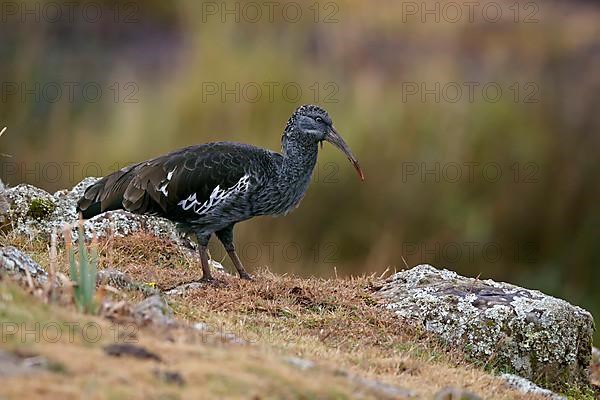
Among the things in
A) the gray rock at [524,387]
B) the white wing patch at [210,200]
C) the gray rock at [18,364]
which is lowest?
the gray rock at [524,387]

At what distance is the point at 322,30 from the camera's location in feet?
56.5

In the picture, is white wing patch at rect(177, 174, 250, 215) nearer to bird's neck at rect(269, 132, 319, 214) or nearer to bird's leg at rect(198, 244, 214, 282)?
bird's leg at rect(198, 244, 214, 282)

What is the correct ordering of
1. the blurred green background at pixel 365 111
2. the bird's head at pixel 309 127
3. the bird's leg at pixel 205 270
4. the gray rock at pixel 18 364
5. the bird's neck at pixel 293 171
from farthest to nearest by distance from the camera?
the blurred green background at pixel 365 111 → the bird's head at pixel 309 127 → the bird's neck at pixel 293 171 → the bird's leg at pixel 205 270 → the gray rock at pixel 18 364

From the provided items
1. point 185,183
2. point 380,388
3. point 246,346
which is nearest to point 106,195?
point 185,183

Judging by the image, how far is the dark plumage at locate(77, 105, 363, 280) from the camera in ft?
28.6

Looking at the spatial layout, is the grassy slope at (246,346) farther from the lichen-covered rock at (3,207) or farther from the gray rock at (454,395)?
the lichen-covered rock at (3,207)

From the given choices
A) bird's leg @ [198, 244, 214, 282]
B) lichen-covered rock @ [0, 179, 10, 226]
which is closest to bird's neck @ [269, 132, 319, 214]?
bird's leg @ [198, 244, 214, 282]

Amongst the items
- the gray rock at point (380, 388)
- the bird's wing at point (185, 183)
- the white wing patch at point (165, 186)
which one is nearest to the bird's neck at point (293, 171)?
the bird's wing at point (185, 183)

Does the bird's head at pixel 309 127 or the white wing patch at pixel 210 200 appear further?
the bird's head at pixel 309 127

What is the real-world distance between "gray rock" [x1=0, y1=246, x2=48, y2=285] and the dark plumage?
1512 mm

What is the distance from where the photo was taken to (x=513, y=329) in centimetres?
834

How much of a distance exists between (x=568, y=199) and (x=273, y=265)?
4.66 meters

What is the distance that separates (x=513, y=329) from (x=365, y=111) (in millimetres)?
7567

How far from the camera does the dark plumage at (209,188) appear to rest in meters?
8.70
